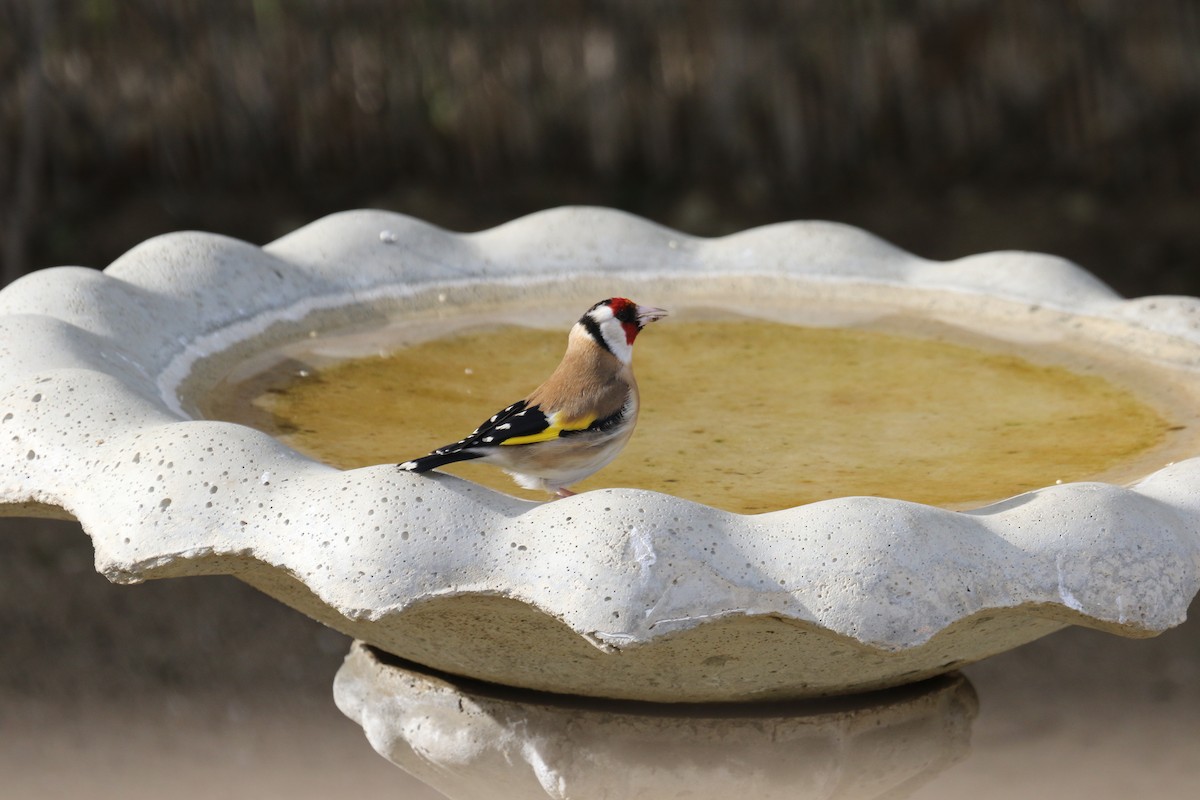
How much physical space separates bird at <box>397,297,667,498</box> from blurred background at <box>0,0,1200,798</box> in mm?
3366

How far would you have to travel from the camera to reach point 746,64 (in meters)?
5.78

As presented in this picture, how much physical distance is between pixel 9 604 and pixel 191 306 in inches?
107

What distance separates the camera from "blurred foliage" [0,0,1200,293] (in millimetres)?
5590

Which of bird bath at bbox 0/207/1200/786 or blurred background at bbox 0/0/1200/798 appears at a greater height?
bird bath at bbox 0/207/1200/786

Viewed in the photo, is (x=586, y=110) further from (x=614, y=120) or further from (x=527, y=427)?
(x=527, y=427)

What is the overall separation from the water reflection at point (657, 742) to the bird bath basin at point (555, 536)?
41 millimetres

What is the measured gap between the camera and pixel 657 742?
1.77 m

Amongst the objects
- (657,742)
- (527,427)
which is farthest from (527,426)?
(657,742)

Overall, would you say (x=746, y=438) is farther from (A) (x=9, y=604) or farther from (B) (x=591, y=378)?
(A) (x=9, y=604)

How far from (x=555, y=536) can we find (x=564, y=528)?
11 millimetres

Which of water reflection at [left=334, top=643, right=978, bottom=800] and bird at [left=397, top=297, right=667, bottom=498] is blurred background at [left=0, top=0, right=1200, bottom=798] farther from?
bird at [left=397, top=297, right=667, bottom=498]

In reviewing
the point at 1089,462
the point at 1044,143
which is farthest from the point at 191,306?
the point at 1044,143

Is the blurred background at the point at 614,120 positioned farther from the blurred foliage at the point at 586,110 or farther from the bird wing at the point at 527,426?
the bird wing at the point at 527,426

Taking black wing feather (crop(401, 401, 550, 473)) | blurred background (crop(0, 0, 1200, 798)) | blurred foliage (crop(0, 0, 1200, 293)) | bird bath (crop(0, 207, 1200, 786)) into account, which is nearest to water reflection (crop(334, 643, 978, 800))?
bird bath (crop(0, 207, 1200, 786))
